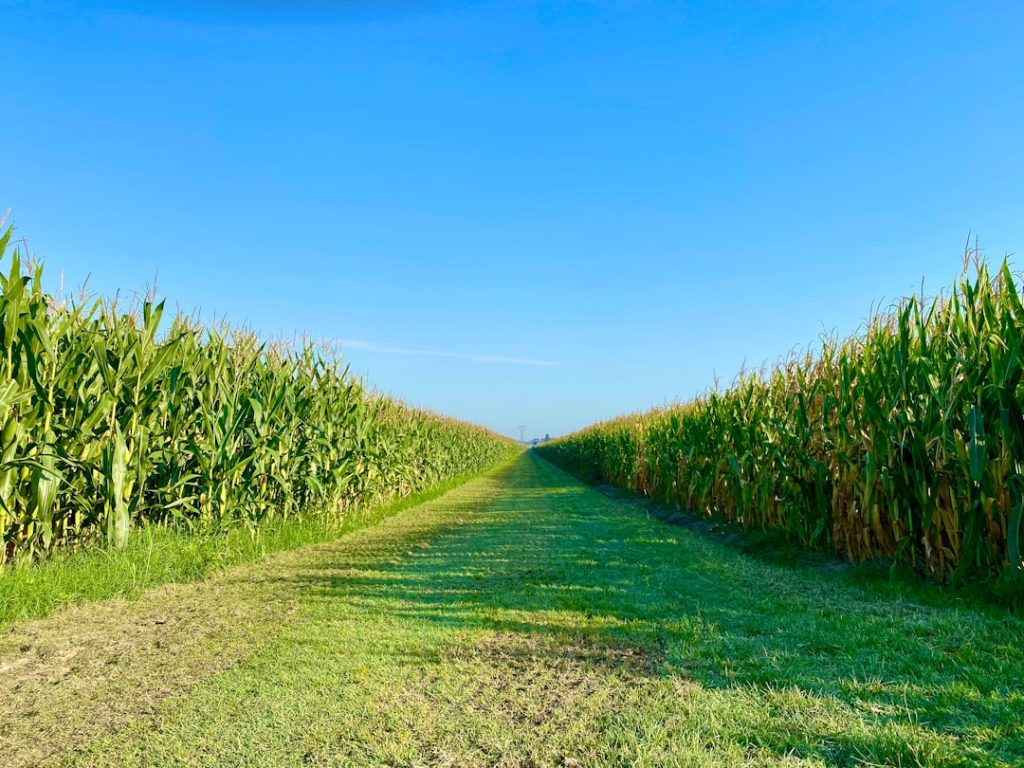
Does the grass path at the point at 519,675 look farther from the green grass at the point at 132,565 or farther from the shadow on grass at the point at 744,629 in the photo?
the green grass at the point at 132,565

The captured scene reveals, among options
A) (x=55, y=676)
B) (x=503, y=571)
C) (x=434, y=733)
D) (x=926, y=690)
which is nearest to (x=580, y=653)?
(x=434, y=733)

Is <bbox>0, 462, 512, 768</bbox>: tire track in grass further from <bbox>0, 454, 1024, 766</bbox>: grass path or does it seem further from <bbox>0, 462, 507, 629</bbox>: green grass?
<bbox>0, 462, 507, 629</bbox>: green grass

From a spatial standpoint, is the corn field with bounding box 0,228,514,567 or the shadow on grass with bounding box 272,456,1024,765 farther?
the corn field with bounding box 0,228,514,567

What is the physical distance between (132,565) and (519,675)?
399 centimetres

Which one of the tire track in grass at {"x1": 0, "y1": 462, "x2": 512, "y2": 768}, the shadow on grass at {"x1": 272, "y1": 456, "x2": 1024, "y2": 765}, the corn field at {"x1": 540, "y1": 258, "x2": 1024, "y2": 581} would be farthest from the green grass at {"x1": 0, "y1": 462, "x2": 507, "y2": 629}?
the corn field at {"x1": 540, "y1": 258, "x2": 1024, "y2": 581}

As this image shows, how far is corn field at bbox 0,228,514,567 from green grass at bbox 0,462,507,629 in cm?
19

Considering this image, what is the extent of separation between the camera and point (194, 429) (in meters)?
6.75

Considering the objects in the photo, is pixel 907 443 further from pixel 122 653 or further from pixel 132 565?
pixel 132 565

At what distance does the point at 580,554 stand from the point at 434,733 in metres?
4.44

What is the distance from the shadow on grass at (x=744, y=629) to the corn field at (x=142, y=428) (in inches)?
69.1

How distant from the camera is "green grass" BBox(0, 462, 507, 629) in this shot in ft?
14.3

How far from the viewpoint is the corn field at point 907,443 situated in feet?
15.1

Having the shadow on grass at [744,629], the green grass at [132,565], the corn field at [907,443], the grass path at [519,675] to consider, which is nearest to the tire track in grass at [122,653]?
the grass path at [519,675]

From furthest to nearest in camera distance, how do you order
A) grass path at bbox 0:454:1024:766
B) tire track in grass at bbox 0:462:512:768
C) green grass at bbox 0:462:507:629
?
green grass at bbox 0:462:507:629 → tire track in grass at bbox 0:462:512:768 → grass path at bbox 0:454:1024:766
